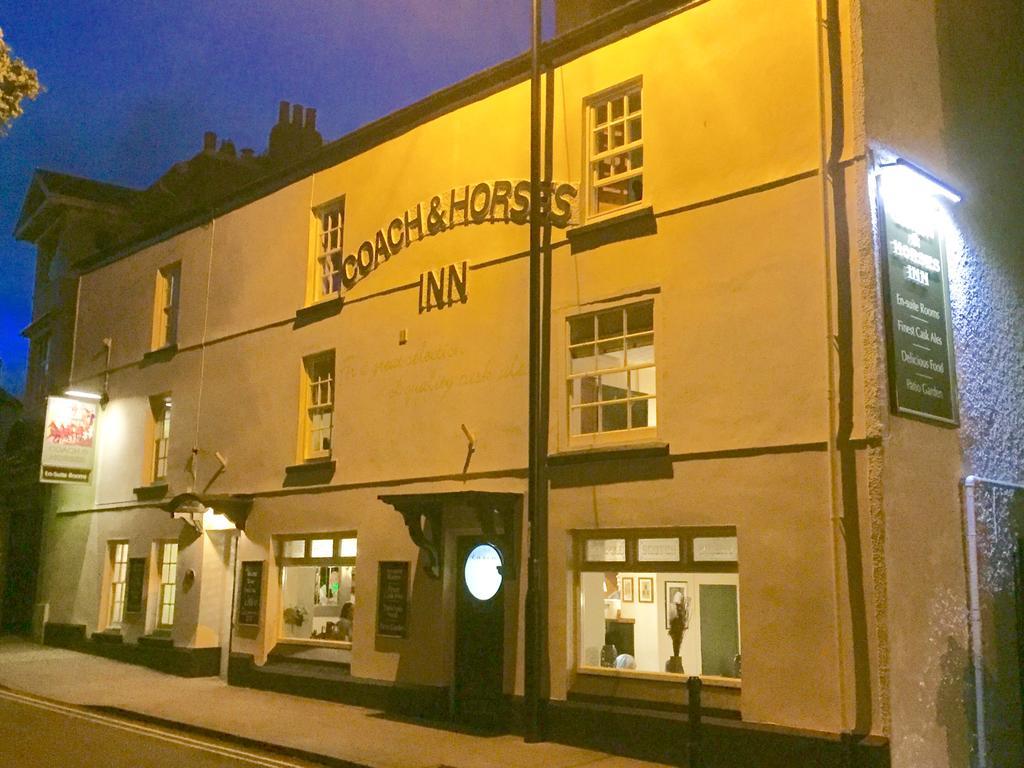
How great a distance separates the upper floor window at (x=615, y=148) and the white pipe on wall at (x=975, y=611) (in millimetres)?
5207

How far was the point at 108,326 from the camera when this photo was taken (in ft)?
73.9

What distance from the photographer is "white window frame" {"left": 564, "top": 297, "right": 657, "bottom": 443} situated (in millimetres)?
11859

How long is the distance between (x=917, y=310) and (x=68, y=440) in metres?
17.9

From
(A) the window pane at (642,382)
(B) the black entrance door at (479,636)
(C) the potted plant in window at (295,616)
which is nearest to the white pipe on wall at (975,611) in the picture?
(A) the window pane at (642,382)

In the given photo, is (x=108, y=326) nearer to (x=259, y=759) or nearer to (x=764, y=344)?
(x=259, y=759)

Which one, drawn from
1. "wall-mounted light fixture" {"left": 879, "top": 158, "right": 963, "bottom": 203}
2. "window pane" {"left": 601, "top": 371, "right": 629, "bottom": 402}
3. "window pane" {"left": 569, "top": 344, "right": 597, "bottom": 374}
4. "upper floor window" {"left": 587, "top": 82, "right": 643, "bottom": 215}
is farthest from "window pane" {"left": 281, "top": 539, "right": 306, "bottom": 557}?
"wall-mounted light fixture" {"left": 879, "top": 158, "right": 963, "bottom": 203}

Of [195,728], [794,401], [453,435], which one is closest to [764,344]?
[794,401]

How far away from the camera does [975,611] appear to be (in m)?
10.5

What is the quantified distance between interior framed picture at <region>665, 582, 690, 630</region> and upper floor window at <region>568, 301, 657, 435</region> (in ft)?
6.23

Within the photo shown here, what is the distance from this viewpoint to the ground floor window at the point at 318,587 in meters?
15.5

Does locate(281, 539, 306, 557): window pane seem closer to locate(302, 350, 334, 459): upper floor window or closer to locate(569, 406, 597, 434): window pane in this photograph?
locate(302, 350, 334, 459): upper floor window

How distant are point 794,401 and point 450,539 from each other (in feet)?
17.7

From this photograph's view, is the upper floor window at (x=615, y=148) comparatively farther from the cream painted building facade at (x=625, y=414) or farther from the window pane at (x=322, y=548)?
the window pane at (x=322, y=548)

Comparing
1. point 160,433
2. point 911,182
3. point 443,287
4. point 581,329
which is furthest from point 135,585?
point 911,182
